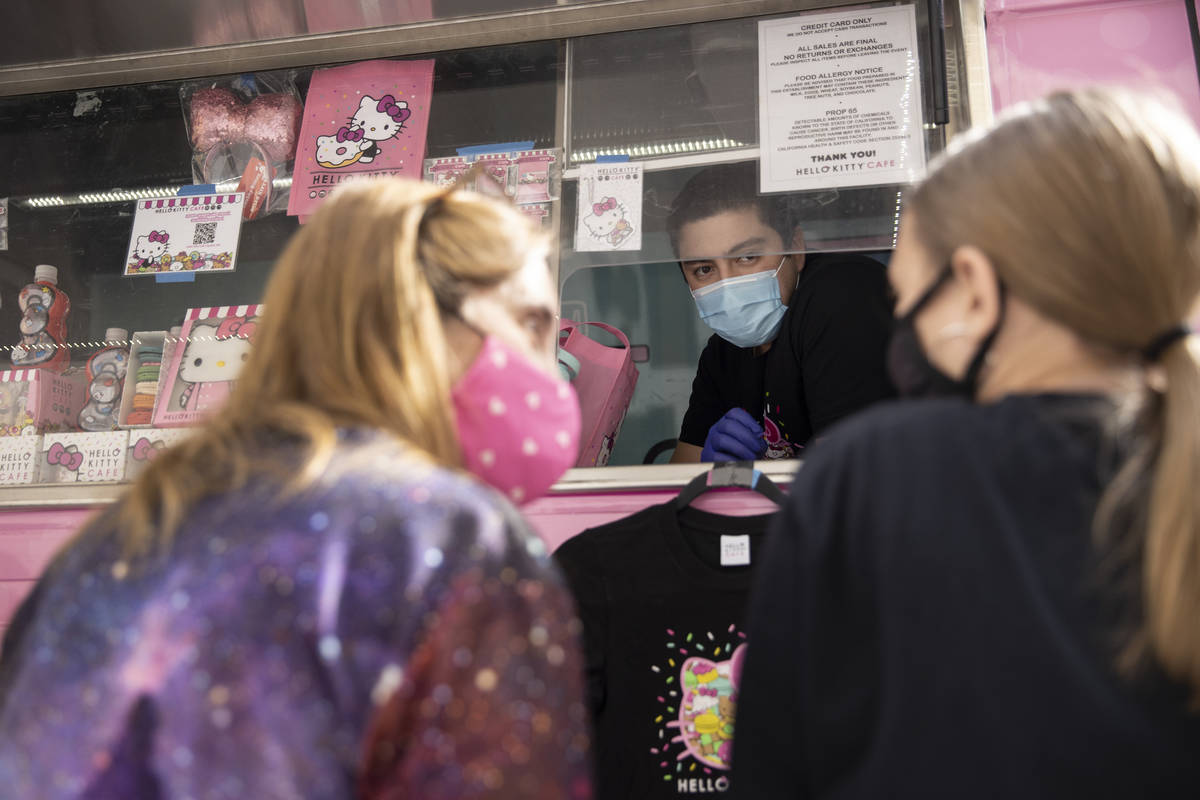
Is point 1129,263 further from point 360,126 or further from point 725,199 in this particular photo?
point 360,126

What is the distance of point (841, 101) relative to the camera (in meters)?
2.85

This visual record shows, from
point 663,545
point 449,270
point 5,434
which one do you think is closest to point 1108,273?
point 449,270

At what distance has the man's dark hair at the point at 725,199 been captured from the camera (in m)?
2.84

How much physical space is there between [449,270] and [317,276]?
0.15 m

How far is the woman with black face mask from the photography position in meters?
0.95

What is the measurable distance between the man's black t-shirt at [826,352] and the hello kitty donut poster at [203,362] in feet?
5.13

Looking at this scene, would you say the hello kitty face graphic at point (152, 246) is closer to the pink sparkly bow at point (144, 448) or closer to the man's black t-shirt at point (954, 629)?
the pink sparkly bow at point (144, 448)

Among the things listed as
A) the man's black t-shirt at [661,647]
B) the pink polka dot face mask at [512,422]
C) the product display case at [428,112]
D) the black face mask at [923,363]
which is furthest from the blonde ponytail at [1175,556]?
the product display case at [428,112]

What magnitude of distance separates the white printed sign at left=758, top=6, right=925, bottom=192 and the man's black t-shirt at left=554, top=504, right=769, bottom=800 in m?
1.11

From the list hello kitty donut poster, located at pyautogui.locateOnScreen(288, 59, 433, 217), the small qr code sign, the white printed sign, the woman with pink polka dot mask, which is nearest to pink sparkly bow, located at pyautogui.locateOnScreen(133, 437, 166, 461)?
the small qr code sign

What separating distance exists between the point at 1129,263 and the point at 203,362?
2642 mm

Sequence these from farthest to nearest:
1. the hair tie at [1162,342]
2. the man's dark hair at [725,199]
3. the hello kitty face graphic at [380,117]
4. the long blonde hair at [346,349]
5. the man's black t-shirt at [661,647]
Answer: the hello kitty face graphic at [380,117] < the man's dark hair at [725,199] < the man's black t-shirt at [661,647] < the hair tie at [1162,342] < the long blonde hair at [346,349]

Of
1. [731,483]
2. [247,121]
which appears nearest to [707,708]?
[731,483]

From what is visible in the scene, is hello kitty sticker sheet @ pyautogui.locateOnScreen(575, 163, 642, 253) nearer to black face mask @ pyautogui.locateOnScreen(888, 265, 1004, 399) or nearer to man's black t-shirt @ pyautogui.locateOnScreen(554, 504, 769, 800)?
man's black t-shirt @ pyautogui.locateOnScreen(554, 504, 769, 800)
